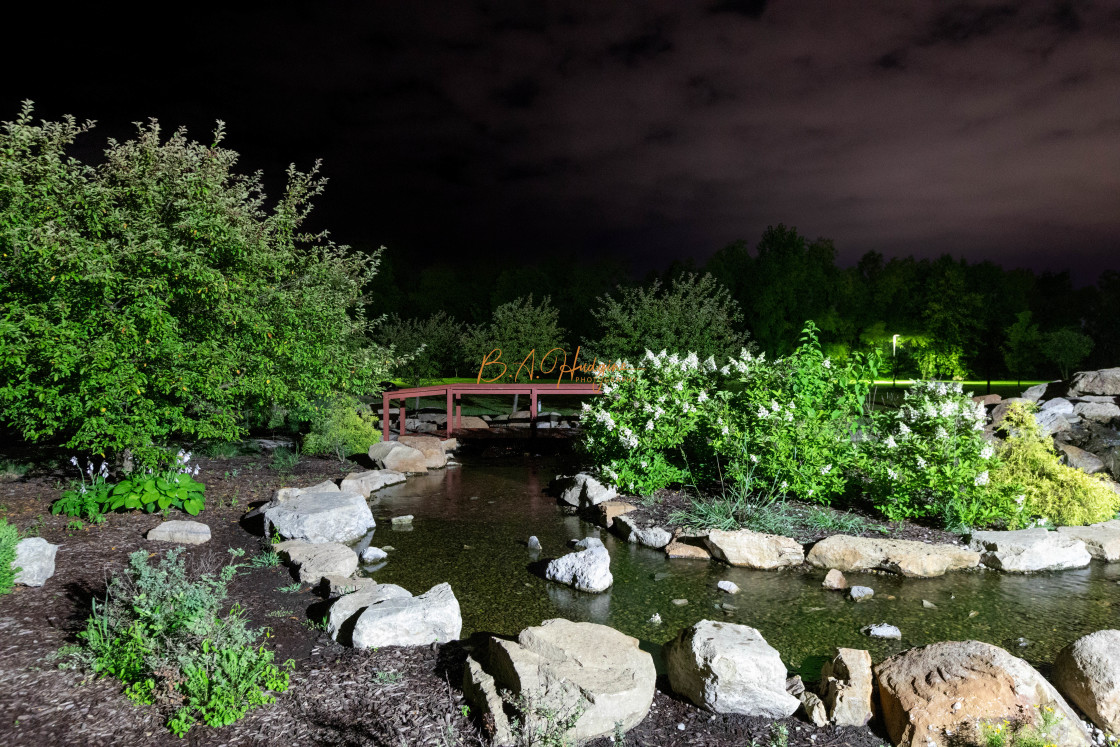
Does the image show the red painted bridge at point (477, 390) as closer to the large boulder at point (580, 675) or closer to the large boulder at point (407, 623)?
the large boulder at point (407, 623)

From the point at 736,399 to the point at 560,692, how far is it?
6281mm

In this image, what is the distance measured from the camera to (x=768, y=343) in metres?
29.5

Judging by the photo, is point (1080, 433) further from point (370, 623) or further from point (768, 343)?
point (768, 343)

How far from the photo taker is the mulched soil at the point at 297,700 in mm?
3529

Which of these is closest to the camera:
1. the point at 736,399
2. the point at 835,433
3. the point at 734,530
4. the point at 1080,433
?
the point at 734,530

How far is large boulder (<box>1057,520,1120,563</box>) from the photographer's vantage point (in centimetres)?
773

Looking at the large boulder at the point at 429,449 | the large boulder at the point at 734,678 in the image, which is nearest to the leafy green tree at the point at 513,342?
the large boulder at the point at 429,449

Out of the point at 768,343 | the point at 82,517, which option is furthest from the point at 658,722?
the point at 768,343

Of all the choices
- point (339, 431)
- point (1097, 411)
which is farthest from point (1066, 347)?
point (339, 431)

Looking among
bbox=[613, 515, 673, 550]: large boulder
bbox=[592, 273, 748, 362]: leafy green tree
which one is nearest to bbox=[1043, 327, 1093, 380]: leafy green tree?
bbox=[592, 273, 748, 362]: leafy green tree

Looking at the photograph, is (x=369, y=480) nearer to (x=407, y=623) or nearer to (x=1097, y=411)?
(x=407, y=623)

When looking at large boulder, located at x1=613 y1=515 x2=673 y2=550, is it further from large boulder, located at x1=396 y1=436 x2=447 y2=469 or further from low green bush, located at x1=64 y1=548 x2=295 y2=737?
large boulder, located at x1=396 y1=436 x2=447 y2=469

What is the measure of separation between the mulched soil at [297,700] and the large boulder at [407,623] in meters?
0.10

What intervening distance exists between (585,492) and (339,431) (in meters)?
5.41
